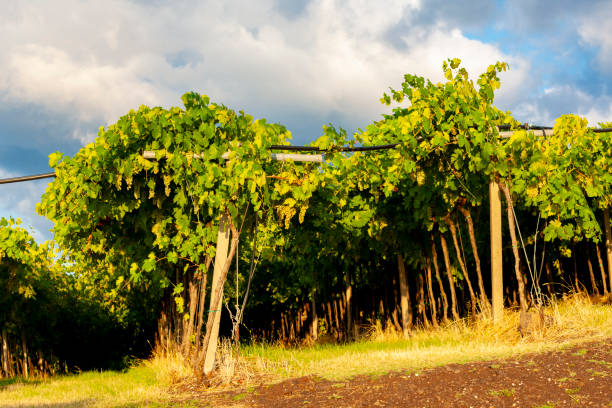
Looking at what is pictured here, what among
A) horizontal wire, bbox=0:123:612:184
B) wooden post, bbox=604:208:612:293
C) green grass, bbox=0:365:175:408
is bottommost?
green grass, bbox=0:365:175:408

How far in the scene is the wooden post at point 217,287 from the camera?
749 cm

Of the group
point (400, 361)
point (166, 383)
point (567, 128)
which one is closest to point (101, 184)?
point (166, 383)

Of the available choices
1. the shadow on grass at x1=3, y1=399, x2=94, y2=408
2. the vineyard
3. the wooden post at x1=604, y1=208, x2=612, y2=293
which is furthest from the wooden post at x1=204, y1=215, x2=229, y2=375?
the wooden post at x1=604, y1=208, x2=612, y2=293

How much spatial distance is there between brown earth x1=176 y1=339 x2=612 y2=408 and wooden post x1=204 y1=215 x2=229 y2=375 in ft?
2.51

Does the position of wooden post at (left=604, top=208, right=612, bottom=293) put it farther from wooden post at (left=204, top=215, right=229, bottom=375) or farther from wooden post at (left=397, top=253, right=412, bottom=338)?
wooden post at (left=204, top=215, right=229, bottom=375)

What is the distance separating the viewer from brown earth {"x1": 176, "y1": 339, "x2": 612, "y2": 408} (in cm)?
520

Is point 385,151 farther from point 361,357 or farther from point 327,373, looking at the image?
point 327,373

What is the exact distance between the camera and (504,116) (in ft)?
31.8

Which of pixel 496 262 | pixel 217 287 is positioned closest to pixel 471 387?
pixel 217 287

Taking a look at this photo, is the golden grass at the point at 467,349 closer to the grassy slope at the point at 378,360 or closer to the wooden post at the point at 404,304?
the grassy slope at the point at 378,360

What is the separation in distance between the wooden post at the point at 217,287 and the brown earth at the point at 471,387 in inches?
30.1

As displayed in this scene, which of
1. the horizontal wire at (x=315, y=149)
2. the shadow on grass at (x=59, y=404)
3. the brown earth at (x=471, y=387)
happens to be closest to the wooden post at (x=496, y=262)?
the horizontal wire at (x=315, y=149)

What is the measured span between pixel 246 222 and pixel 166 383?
2605mm

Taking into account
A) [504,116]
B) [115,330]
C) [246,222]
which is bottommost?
[115,330]
